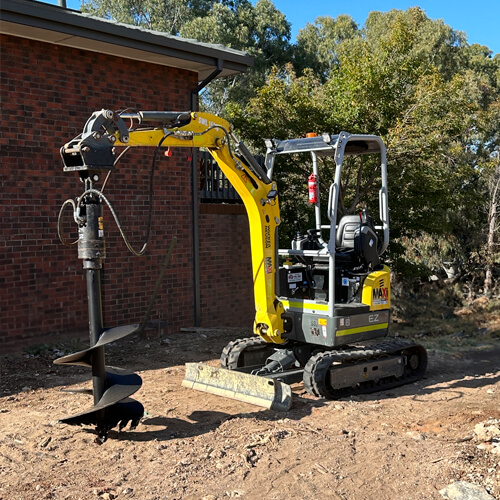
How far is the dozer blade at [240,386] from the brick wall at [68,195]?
Result: 10.1 feet

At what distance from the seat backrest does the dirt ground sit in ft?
6.34

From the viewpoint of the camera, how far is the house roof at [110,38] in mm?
8633

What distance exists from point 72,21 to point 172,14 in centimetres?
2699

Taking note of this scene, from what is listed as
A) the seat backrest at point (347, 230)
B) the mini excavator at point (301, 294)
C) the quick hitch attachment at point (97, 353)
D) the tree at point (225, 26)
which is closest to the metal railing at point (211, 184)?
the mini excavator at point (301, 294)

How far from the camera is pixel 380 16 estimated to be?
32.7 meters

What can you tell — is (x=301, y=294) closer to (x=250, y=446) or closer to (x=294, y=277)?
(x=294, y=277)

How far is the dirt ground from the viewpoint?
4.94 metres

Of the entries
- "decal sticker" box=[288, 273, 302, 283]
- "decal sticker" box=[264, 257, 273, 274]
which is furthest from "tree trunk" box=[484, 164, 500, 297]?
"decal sticker" box=[264, 257, 273, 274]

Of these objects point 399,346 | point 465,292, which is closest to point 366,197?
point 399,346

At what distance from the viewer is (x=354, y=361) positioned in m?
7.74

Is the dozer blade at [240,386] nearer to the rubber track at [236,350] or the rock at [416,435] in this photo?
the rubber track at [236,350]

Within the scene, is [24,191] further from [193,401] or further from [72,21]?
[193,401]

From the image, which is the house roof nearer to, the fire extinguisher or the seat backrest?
the fire extinguisher

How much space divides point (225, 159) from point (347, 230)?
1.97 meters
